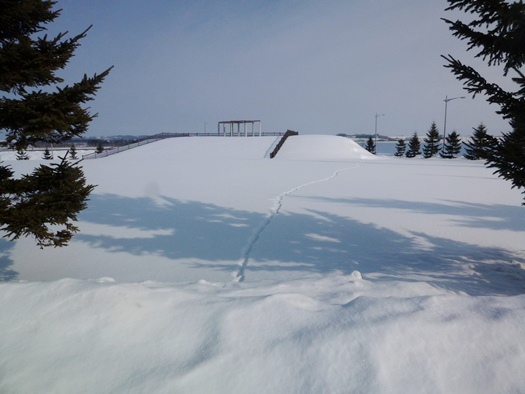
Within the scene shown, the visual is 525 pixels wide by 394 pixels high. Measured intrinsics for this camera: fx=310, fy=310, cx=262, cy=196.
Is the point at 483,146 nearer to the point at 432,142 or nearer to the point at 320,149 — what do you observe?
the point at 320,149

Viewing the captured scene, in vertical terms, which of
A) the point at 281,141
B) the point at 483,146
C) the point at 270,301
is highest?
the point at 281,141

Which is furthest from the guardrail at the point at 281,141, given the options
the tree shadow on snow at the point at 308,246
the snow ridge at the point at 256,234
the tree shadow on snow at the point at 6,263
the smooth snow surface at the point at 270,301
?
the tree shadow on snow at the point at 6,263

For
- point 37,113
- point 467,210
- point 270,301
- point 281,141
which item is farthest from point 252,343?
point 281,141

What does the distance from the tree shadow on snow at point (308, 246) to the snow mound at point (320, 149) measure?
2698 cm

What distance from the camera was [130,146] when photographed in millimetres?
41750

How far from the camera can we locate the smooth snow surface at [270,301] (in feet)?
6.26

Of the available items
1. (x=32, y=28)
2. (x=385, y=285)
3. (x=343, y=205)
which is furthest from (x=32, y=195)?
(x=343, y=205)

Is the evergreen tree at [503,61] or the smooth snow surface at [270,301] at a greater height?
the evergreen tree at [503,61]

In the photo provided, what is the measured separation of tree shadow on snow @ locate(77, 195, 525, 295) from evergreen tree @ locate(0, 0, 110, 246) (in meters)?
2.25

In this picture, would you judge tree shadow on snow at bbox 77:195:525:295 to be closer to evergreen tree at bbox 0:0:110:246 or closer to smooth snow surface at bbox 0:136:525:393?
smooth snow surface at bbox 0:136:525:393

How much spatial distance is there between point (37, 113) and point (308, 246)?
5.06 meters

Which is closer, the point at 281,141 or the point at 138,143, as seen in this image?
the point at 281,141

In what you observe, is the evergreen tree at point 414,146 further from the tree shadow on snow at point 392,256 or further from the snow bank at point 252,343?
the snow bank at point 252,343

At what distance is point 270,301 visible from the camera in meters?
2.55
